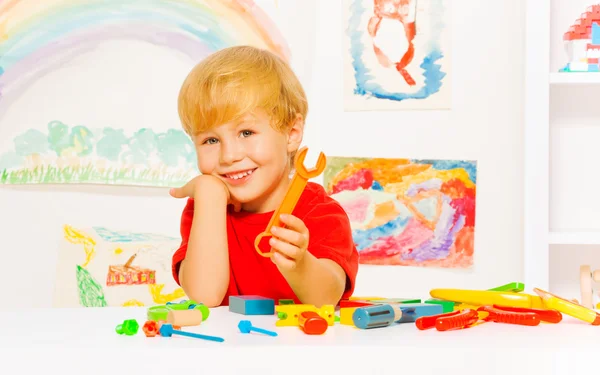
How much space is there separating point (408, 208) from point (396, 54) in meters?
0.36

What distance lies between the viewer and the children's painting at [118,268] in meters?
1.69

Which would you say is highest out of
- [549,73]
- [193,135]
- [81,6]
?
[81,6]

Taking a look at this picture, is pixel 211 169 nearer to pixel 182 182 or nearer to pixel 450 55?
pixel 182 182

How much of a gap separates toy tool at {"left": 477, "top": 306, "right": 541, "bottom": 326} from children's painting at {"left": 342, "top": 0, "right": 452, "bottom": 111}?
48.0 inches

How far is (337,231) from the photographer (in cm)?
85

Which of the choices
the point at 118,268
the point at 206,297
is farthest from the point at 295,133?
the point at 118,268

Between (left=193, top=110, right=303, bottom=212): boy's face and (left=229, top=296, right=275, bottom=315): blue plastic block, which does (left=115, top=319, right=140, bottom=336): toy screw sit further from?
(left=193, top=110, right=303, bottom=212): boy's face

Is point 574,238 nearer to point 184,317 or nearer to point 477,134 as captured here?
point 477,134

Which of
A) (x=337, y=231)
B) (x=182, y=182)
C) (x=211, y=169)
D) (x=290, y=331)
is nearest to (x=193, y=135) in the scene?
(x=211, y=169)

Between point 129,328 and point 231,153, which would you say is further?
point 231,153

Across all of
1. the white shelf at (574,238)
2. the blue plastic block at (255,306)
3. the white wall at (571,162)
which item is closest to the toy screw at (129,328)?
the blue plastic block at (255,306)

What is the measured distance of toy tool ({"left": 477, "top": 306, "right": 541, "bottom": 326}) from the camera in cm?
49

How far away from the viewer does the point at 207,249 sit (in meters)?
0.84

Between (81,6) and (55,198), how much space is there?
0.45 meters
